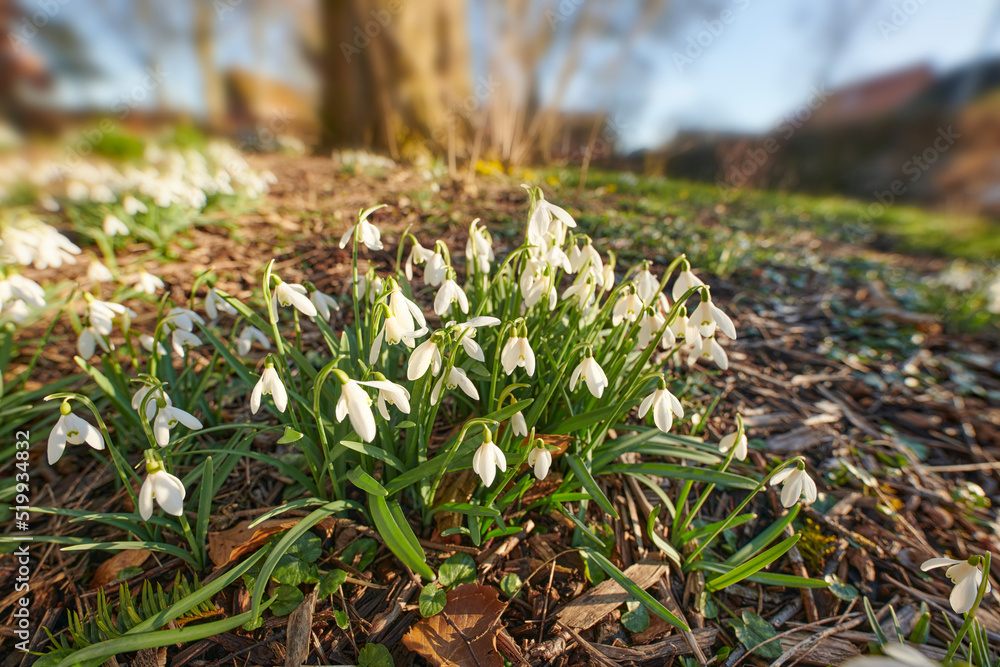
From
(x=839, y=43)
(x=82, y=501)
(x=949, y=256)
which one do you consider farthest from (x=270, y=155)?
(x=839, y=43)

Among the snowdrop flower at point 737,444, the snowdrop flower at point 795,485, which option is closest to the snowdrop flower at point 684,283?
the snowdrop flower at point 737,444

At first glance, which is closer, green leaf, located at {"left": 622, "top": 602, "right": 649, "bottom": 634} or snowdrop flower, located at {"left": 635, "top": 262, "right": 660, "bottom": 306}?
green leaf, located at {"left": 622, "top": 602, "right": 649, "bottom": 634}

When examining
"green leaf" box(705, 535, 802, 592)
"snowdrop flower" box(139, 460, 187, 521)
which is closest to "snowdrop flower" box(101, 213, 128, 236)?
"snowdrop flower" box(139, 460, 187, 521)

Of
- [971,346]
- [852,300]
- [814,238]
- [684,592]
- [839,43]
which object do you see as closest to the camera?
[684,592]

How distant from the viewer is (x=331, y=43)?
537 centimetres

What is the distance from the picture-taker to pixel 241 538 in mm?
1137

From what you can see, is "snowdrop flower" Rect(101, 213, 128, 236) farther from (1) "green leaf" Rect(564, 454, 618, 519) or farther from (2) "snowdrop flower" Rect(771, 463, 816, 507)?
(2) "snowdrop flower" Rect(771, 463, 816, 507)

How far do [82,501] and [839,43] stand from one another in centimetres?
1018

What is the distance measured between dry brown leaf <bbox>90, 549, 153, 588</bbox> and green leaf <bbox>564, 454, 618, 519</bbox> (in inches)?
46.0

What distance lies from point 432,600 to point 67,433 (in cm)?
92

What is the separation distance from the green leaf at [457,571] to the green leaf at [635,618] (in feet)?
1.31

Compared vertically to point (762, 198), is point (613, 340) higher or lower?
lower

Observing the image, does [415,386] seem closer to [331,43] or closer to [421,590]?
[421,590]

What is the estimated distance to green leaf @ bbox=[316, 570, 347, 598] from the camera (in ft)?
3.61
